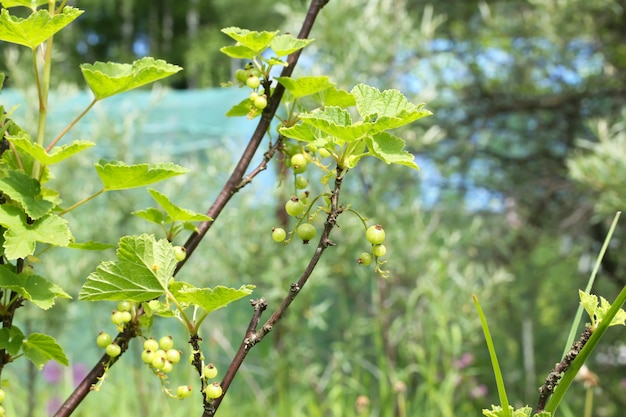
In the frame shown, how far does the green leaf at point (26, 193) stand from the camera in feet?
1.99

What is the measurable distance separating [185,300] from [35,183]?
18 cm

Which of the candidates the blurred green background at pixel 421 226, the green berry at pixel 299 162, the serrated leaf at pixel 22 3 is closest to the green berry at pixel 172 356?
the green berry at pixel 299 162

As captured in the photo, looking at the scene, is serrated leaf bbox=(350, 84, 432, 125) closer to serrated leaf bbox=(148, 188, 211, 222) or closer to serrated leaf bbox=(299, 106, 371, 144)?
serrated leaf bbox=(299, 106, 371, 144)

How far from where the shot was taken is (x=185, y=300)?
23.2 inches

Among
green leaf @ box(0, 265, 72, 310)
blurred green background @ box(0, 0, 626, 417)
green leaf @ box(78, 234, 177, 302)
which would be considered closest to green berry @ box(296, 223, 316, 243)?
green leaf @ box(78, 234, 177, 302)

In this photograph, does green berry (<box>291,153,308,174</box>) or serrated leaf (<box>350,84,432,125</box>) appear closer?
serrated leaf (<box>350,84,432,125</box>)

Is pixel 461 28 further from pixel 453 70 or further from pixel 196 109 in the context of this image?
pixel 196 109

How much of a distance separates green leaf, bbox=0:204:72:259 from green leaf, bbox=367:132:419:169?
286 mm

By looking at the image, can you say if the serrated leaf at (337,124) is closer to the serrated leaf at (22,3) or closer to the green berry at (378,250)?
the green berry at (378,250)

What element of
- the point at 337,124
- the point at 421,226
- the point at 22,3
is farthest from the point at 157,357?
the point at 421,226

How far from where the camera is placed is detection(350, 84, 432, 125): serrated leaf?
1.79 feet

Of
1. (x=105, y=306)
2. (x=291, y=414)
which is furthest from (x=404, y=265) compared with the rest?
(x=105, y=306)

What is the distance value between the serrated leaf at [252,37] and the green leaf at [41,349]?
343 mm

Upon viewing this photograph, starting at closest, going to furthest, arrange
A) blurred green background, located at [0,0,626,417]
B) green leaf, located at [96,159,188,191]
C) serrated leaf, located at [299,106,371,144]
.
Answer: serrated leaf, located at [299,106,371,144]
green leaf, located at [96,159,188,191]
blurred green background, located at [0,0,626,417]
